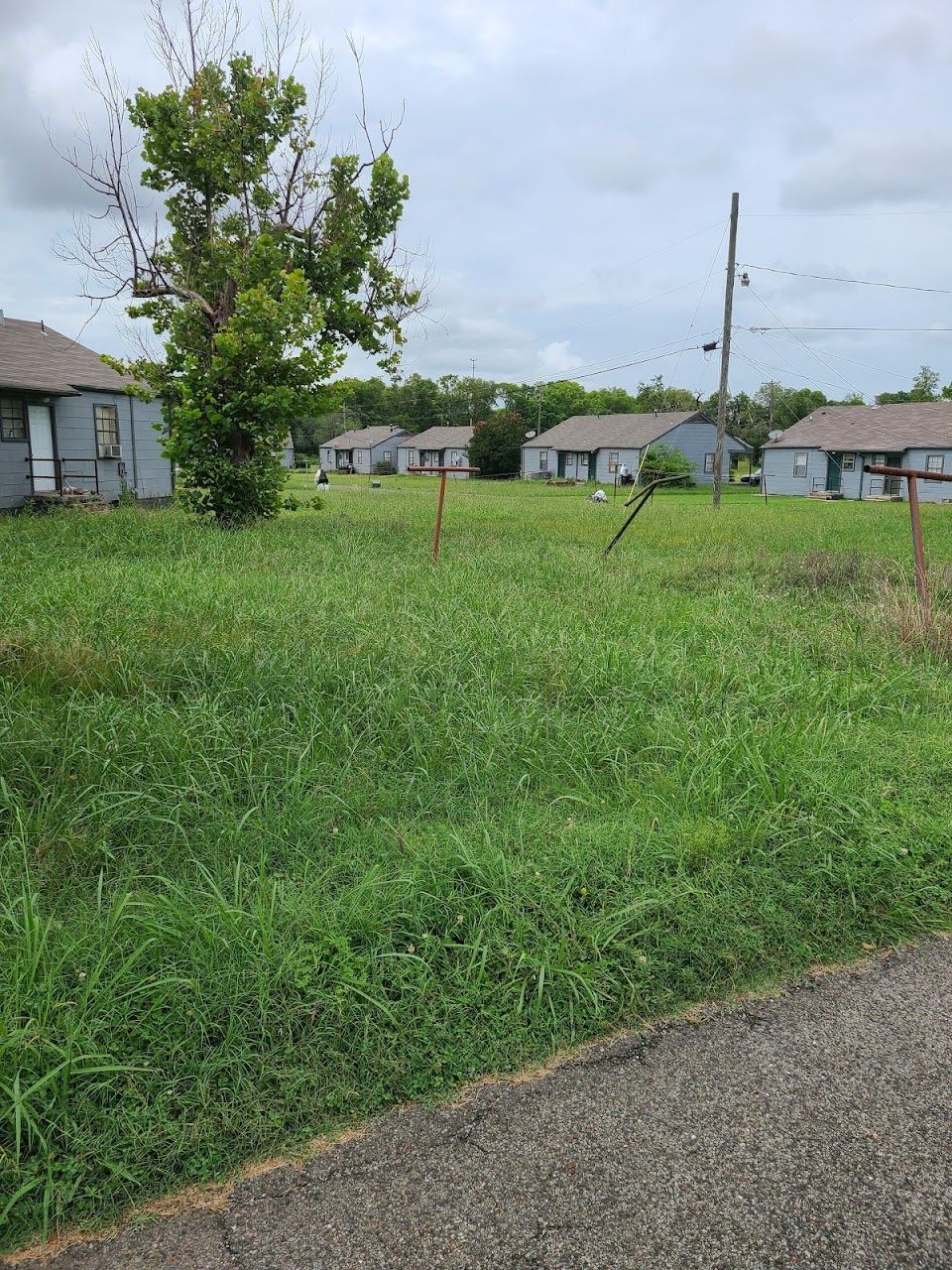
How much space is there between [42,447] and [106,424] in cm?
218

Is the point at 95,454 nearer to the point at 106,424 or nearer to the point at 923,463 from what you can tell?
the point at 106,424

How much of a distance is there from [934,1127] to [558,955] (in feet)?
3.73

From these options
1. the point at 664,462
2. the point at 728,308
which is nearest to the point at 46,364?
the point at 728,308

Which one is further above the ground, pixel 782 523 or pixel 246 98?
pixel 246 98

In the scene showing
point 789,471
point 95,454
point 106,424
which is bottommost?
point 95,454

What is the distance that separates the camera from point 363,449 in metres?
75.0

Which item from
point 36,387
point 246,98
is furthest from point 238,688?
point 36,387

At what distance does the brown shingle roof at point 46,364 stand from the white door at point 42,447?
76 cm

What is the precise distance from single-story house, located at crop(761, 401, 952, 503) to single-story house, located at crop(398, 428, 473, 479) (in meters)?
30.1

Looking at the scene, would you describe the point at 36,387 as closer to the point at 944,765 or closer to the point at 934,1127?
the point at 944,765

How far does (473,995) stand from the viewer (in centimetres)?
274

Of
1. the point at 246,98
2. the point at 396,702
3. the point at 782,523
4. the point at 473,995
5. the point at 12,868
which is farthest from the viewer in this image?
the point at 782,523

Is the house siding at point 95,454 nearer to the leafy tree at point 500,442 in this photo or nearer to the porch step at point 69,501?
the porch step at point 69,501

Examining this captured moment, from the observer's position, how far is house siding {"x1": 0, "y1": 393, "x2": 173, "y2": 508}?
→ 17469 millimetres
